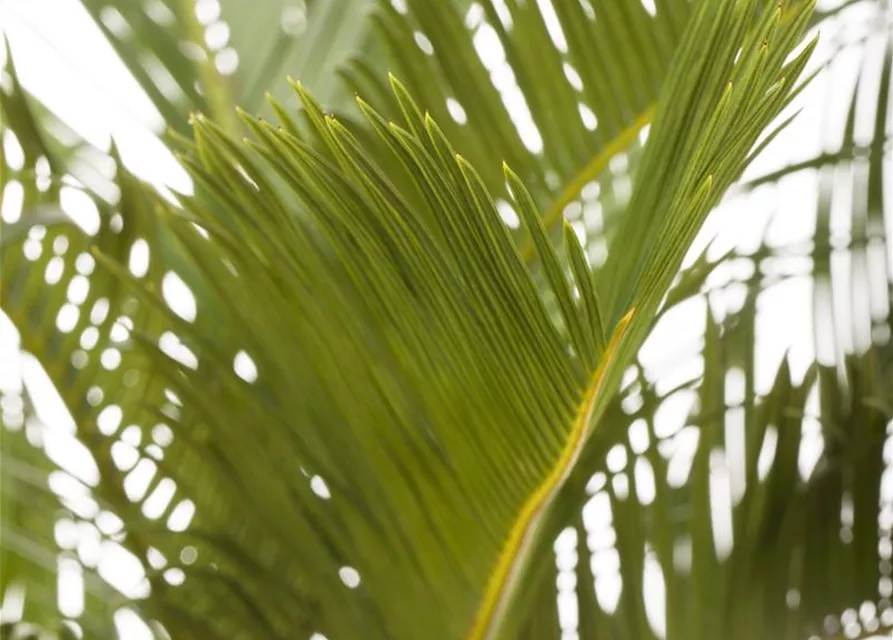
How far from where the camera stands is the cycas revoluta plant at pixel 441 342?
30 cm

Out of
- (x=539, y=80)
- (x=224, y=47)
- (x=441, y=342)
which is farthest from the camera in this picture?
(x=224, y=47)

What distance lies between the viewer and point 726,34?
289 mm

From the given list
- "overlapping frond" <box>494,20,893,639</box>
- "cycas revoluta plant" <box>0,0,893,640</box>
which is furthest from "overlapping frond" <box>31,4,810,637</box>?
"overlapping frond" <box>494,20,893,639</box>

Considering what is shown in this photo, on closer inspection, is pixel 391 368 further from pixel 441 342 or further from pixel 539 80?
pixel 539 80

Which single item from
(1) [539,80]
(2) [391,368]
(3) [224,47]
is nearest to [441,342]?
(2) [391,368]

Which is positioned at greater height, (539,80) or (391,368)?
(539,80)

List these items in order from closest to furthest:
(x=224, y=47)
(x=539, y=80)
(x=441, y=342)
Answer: (x=441, y=342), (x=539, y=80), (x=224, y=47)

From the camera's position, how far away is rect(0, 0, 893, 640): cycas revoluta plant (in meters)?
0.30

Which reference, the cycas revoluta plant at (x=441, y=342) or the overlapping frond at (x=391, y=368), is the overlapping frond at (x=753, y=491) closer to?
the cycas revoluta plant at (x=441, y=342)

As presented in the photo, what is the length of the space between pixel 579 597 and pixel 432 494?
16 cm

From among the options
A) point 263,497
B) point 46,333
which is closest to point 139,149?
point 46,333

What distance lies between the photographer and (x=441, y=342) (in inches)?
13.4

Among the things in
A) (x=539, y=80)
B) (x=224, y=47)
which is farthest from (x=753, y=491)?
(x=224, y=47)

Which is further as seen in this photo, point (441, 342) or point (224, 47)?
point (224, 47)
